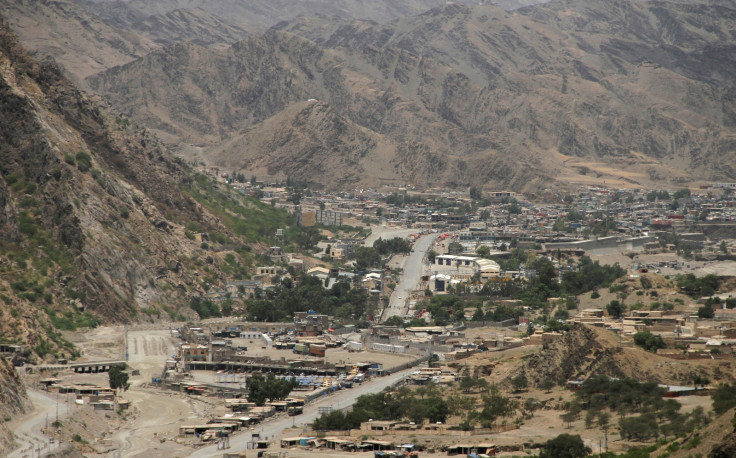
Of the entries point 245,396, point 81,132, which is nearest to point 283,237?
point 81,132

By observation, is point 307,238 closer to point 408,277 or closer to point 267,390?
point 408,277

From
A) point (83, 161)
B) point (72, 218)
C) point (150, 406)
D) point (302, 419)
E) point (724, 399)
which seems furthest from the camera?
point (83, 161)

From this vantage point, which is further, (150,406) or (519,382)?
(150,406)

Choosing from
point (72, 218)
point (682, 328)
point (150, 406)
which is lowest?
point (150, 406)

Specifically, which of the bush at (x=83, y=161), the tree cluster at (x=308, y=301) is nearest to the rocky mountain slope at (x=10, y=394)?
the tree cluster at (x=308, y=301)

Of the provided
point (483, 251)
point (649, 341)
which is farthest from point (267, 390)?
point (483, 251)

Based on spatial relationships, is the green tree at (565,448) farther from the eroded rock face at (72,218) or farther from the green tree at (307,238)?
the green tree at (307,238)

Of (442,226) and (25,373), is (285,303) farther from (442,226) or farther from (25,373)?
(442,226)
